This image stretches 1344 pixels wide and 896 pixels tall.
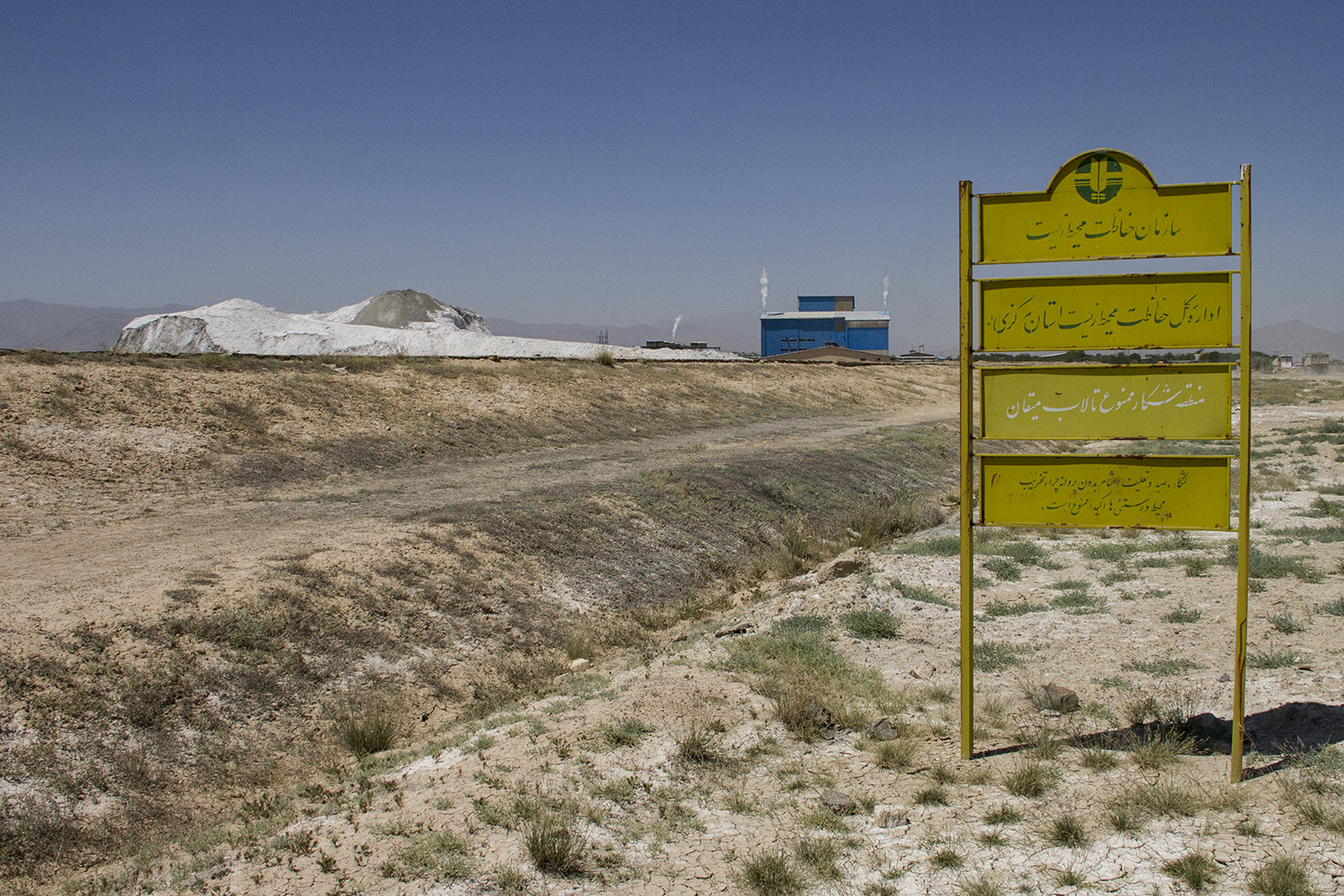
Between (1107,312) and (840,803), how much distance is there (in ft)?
10.3

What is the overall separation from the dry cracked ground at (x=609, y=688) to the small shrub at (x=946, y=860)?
0.5 inches

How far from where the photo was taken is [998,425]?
5125 millimetres

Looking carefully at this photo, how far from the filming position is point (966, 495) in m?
5.30

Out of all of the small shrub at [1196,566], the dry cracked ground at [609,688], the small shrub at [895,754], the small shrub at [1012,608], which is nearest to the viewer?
the dry cracked ground at [609,688]

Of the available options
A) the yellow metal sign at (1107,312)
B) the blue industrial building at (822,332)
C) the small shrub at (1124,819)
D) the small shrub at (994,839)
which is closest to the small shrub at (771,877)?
the small shrub at (994,839)

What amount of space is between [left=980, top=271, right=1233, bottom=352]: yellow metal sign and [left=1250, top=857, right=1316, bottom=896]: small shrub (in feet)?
8.32

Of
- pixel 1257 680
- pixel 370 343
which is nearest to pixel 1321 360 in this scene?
pixel 370 343

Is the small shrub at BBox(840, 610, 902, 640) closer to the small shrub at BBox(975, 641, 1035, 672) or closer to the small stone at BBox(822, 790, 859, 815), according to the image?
the small shrub at BBox(975, 641, 1035, 672)

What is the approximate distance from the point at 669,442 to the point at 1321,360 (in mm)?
A: 109395

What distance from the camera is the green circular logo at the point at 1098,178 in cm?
489

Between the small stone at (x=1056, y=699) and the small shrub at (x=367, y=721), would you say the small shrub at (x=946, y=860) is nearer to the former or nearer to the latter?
the small stone at (x=1056, y=699)

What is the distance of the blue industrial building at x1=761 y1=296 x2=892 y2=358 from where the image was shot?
266 ft

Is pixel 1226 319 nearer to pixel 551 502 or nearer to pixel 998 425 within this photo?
pixel 998 425

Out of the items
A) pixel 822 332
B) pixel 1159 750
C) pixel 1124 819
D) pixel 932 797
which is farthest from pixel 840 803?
pixel 822 332
